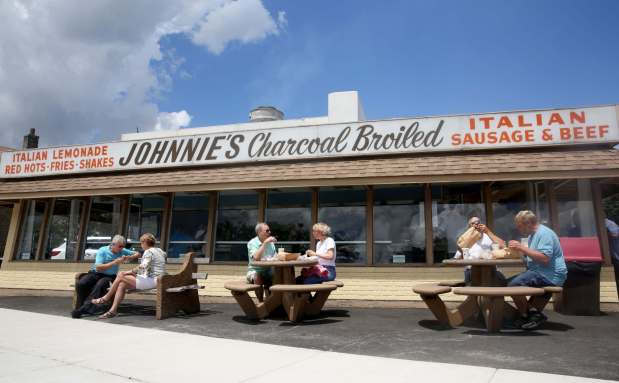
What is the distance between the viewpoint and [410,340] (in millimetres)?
5055

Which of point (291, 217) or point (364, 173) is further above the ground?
point (364, 173)

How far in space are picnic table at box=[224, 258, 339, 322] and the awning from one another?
2.74 meters

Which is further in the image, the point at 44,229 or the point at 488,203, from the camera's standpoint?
the point at 44,229

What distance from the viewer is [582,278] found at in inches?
269

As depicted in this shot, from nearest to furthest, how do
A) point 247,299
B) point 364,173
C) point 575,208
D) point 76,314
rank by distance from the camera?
1. point 247,299
2. point 76,314
3. point 575,208
4. point 364,173

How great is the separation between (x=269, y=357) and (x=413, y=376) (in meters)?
1.43

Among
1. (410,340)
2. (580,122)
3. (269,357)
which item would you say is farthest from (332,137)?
(269,357)

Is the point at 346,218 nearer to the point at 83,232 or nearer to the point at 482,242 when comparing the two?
the point at 482,242

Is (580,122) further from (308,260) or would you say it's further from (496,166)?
(308,260)

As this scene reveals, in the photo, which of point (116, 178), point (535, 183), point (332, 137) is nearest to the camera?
point (535, 183)

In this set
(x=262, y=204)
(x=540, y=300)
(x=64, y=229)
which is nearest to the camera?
(x=540, y=300)

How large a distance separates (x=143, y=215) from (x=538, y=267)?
363 inches

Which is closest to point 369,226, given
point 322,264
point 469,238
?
point 322,264

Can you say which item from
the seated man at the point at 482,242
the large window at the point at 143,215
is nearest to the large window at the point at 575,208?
the seated man at the point at 482,242
